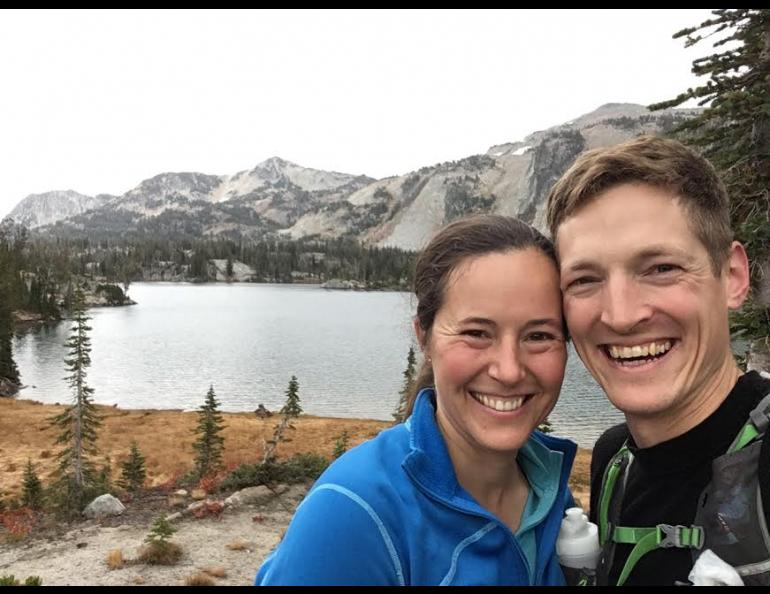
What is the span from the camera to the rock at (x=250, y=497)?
1684cm

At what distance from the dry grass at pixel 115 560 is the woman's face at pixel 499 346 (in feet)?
42.6

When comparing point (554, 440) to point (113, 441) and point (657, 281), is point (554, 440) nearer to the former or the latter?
point (657, 281)

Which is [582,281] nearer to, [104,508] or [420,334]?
[420,334]

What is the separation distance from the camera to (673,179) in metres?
2.04

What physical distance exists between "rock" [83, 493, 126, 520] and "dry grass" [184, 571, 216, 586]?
6.72 meters

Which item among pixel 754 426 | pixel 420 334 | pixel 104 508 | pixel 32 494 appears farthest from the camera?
pixel 32 494

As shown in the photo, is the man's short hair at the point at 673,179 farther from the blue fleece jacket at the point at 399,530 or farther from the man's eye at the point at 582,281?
the blue fleece jacket at the point at 399,530

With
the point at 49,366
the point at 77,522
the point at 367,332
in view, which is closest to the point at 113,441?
the point at 77,522

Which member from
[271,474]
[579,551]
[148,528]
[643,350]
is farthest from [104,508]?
[643,350]

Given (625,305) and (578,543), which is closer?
Answer: (625,305)

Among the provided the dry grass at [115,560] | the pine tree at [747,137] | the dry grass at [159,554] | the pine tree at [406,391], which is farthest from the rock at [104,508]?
the pine tree at [747,137]

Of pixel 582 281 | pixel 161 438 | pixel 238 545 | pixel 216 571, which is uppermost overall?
pixel 582 281

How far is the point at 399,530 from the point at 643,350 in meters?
1.13

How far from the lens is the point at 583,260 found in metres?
2.13
